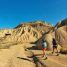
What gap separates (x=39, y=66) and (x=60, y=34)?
13.1 metres

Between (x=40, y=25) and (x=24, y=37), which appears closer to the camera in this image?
(x=24, y=37)

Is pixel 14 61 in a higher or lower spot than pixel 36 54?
lower

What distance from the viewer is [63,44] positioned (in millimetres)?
23234

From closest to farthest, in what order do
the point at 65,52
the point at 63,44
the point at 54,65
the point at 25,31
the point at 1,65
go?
the point at 54,65
the point at 1,65
the point at 65,52
the point at 63,44
the point at 25,31

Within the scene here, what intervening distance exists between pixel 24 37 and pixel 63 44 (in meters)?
48.5

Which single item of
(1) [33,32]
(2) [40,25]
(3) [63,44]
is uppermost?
(2) [40,25]

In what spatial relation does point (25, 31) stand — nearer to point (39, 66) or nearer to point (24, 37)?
point (24, 37)

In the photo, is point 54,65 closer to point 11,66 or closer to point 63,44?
point 11,66

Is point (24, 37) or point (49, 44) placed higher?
point (24, 37)

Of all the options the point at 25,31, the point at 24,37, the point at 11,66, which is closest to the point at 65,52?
the point at 11,66

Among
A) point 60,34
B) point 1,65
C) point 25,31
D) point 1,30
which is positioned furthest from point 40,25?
point 1,65

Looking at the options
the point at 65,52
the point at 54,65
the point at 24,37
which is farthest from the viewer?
the point at 24,37

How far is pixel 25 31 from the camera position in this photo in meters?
77.8

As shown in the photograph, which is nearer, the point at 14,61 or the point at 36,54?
the point at 14,61
